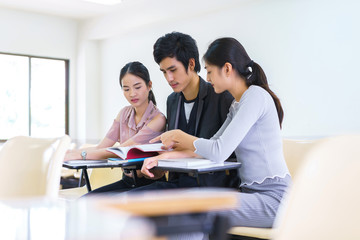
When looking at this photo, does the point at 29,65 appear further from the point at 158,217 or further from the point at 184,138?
the point at 158,217

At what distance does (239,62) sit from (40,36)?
7.06m

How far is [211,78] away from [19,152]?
95cm

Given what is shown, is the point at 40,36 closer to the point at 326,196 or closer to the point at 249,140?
the point at 249,140

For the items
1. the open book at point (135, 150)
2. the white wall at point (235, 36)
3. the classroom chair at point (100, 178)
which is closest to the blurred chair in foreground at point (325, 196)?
the open book at point (135, 150)

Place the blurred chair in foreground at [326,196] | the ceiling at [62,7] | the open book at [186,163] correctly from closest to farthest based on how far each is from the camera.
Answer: the blurred chair in foreground at [326,196] < the open book at [186,163] < the ceiling at [62,7]

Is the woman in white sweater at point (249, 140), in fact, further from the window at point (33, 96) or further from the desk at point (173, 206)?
the window at point (33, 96)

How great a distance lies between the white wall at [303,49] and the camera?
16.1 feet

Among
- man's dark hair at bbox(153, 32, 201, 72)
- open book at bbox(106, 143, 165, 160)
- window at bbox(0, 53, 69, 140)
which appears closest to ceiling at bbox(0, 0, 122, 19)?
window at bbox(0, 53, 69, 140)

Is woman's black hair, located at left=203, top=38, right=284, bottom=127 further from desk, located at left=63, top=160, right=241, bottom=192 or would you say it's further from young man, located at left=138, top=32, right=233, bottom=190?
desk, located at left=63, top=160, right=241, bottom=192

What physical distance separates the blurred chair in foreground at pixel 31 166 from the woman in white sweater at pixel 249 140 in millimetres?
636

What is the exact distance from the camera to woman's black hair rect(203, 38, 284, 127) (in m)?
1.99

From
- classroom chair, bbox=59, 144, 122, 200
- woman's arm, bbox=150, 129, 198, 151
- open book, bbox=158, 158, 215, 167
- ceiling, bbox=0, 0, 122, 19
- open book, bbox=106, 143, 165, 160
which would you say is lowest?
classroom chair, bbox=59, 144, 122, 200

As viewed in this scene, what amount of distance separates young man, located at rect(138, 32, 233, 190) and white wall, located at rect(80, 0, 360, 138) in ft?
9.79

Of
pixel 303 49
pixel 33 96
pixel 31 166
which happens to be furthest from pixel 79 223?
pixel 33 96
